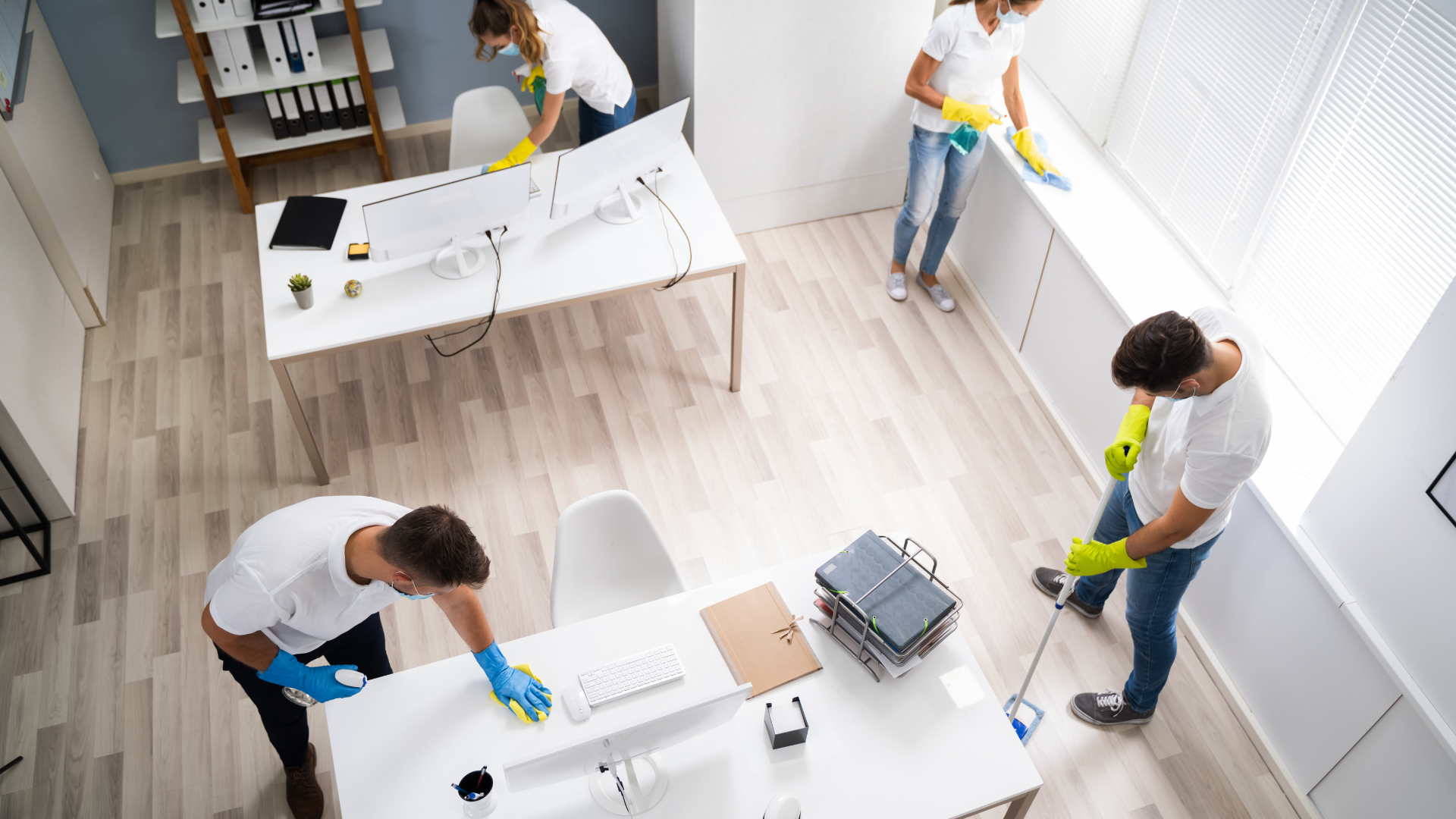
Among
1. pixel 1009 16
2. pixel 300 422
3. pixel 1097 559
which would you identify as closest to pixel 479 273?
pixel 300 422

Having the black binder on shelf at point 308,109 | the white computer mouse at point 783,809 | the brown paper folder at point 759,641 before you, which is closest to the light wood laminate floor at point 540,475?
the black binder on shelf at point 308,109

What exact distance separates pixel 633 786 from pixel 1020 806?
3.08 ft

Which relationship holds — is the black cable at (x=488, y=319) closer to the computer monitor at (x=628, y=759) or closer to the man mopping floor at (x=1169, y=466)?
the computer monitor at (x=628, y=759)

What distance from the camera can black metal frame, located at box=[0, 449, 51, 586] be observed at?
123 inches

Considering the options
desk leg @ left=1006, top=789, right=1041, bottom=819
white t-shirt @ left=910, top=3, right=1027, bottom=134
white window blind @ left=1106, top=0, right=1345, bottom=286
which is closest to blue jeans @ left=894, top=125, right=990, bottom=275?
white t-shirt @ left=910, top=3, right=1027, bottom=134

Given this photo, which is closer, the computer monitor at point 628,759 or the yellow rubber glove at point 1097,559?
the computer monitor at point 628,759

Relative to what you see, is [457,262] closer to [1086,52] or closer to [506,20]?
[506,20]

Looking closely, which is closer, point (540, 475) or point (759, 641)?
point (759, 641)

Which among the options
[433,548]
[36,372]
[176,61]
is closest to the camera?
[433,548]

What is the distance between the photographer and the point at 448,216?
3.15m

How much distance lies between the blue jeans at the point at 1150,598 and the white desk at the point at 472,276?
1.58m

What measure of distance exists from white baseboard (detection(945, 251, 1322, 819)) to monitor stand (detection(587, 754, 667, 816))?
195 centimetres

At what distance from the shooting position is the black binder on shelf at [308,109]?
4.59 metres

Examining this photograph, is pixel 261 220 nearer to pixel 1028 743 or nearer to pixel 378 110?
pixel 378 110
